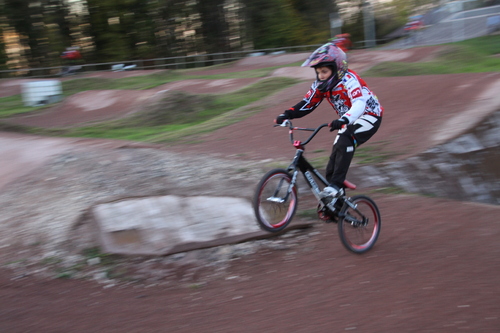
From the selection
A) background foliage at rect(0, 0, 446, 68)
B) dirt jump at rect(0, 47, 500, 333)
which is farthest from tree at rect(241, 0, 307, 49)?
dirt jump at rect(0, 47, 500, 333)

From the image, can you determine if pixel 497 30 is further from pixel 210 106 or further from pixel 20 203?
pixel 20 203

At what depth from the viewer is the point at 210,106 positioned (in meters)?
15.4

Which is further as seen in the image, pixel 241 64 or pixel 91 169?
pixel 241 64

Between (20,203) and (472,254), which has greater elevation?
(20,203)

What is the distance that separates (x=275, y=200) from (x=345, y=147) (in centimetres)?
95

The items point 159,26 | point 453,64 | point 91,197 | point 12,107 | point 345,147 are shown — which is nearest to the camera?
point 345,147

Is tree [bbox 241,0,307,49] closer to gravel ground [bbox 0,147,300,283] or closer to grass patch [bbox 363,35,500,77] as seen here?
grass patch [bbox 363,35,500,77]

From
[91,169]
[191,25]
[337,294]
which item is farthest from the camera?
[191,25]

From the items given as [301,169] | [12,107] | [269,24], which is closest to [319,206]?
[301,169]

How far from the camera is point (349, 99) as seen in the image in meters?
5.45

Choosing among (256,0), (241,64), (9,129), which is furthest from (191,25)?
(9,129)

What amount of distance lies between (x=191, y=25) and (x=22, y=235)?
106 ft

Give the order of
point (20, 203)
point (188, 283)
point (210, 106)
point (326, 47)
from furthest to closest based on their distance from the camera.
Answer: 1. point (210, 106)
2. point (20, 203)
3. point (326, 47)
4. point (188, 283)

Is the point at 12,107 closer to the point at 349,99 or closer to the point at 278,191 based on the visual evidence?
the point at 278,191
